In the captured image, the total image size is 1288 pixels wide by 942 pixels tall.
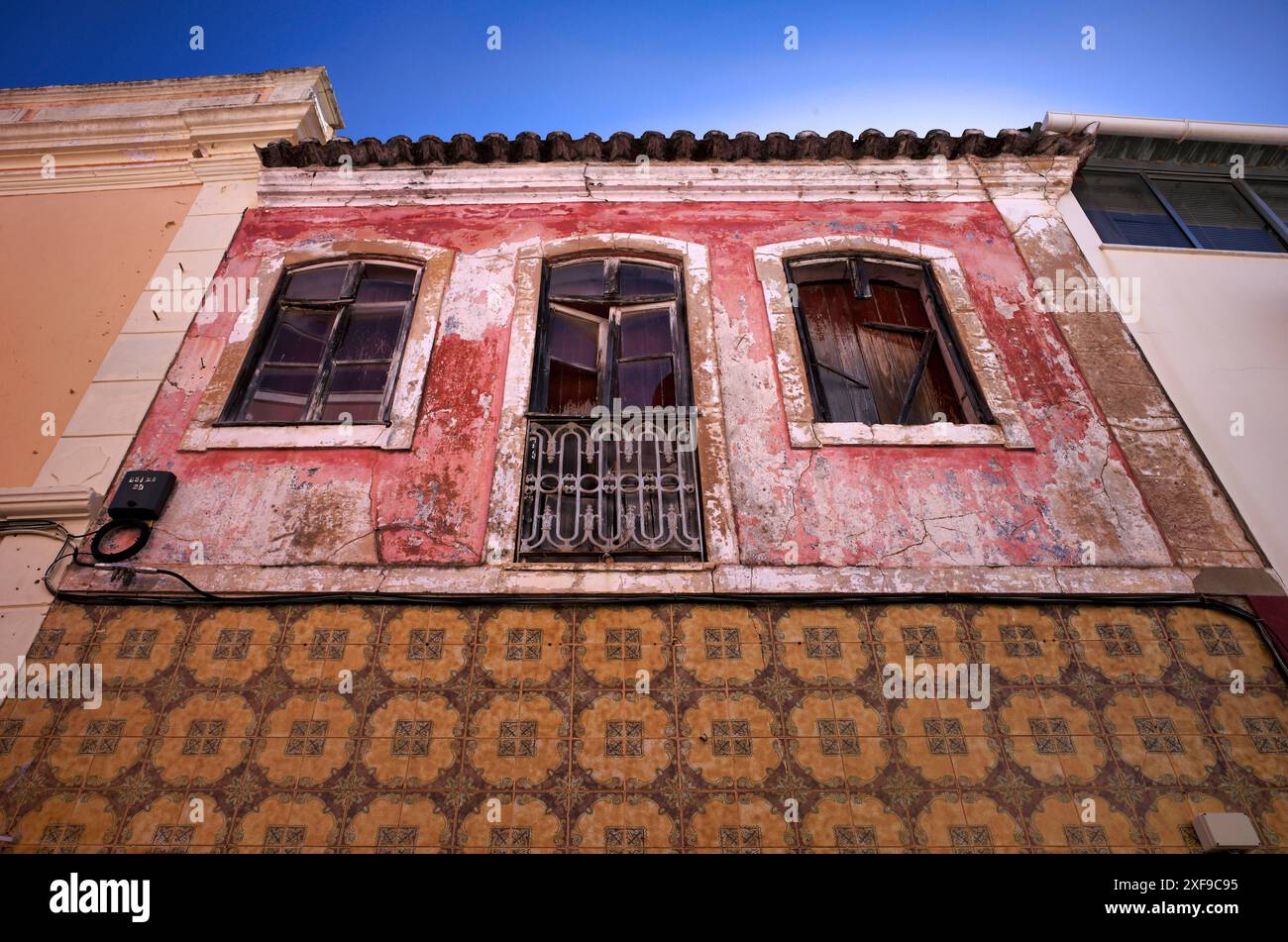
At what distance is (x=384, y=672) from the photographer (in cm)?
381

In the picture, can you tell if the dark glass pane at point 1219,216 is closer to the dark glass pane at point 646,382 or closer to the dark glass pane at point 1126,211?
the dark glass pane at point 1126,211

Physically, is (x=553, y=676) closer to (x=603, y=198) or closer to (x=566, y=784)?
(x=566, y=784)

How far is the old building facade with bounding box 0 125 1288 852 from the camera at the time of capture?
3.52m

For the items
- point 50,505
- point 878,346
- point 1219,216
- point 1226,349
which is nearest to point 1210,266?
point 1226,349

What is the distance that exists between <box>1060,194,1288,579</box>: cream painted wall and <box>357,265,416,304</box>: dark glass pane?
196 inches

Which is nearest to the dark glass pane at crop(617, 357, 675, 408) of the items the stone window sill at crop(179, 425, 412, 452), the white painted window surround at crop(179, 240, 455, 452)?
the white painted window surround at crop(179, 240, 455, 452)

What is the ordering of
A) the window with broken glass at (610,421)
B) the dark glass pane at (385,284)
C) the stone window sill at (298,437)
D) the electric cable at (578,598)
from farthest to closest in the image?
the dark glass pane at (385,284) → the stone window sill at (298,437) → the window with broken glass at (610,421) → the electric cable at (578,598)

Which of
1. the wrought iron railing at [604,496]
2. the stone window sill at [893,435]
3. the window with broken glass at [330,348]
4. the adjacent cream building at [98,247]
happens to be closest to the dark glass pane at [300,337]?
the window with broken glass at [330,348]

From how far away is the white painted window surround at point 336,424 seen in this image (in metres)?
4.68

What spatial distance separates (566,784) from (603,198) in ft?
14.4

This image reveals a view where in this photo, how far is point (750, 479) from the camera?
4520 mm

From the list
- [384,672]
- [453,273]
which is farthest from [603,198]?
[384,672]

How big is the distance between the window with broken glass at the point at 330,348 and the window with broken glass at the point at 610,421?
40.0 inches

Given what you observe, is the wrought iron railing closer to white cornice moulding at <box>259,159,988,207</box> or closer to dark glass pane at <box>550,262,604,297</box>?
dark glass pane at <box>550,262,604,297</box>
